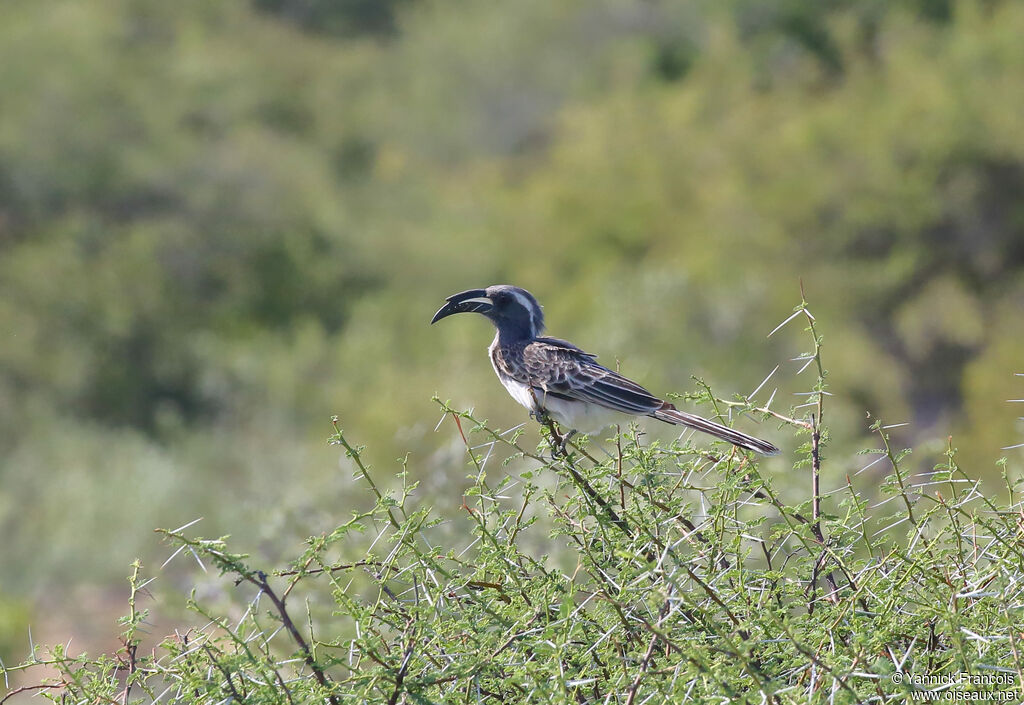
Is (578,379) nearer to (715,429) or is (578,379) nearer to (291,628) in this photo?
(715,429)

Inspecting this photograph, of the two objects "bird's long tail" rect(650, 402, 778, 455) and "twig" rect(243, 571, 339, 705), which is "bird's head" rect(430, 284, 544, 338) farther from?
"twig" rect(243, 571, 339, 705)

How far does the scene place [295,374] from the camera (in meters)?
24.4

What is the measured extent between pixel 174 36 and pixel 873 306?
23136mm

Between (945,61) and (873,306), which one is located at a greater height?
(945,61)

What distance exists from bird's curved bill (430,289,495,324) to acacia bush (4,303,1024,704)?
4.92 ft

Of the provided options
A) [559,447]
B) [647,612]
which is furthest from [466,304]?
[647,612]

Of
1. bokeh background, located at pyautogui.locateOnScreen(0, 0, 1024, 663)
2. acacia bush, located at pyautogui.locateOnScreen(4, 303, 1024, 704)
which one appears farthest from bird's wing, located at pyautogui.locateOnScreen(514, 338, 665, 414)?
bokeh background, located at pyautogui.locateOnScreen(0, 0, 1024, 663)

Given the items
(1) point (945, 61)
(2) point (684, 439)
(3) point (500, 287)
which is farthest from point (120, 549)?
(1) point (945, 61)

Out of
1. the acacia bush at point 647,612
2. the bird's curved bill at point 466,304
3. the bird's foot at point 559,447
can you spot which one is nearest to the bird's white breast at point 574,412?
the bird's curved bill at point 466,304

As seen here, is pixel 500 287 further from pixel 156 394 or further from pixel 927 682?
pixel 156 394

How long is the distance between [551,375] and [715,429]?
0.99 metres

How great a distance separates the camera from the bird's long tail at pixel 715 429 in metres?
3.66

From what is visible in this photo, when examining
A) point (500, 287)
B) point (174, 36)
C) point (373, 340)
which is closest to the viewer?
point (500, 287)

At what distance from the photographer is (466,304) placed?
197 inches
